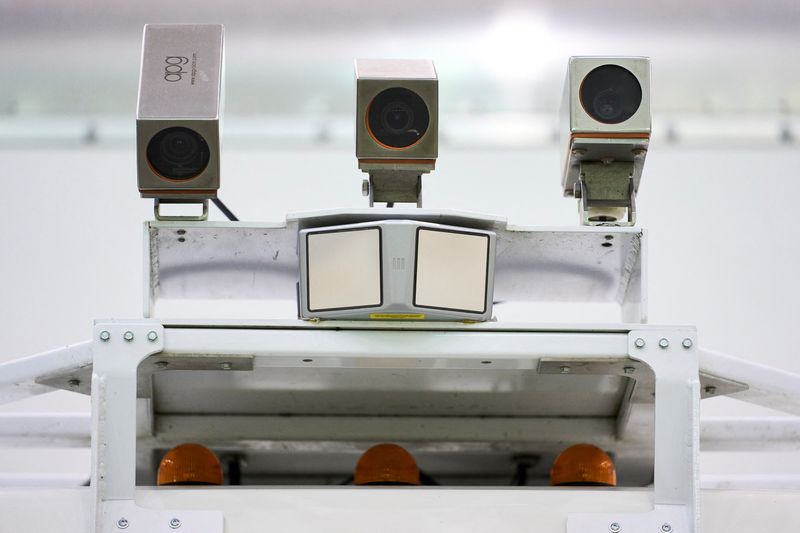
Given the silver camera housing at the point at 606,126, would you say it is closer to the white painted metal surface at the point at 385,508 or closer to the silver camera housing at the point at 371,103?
the silver camera housing at the point at 371,103

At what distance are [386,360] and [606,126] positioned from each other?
468 mm

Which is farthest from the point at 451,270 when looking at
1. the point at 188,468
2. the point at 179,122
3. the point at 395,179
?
the point at 188,468

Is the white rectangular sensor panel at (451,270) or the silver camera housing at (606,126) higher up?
the silver camera housing at (606,126)

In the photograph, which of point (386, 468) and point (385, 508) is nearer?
point (385, 508)

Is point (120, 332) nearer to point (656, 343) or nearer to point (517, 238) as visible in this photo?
point (517, 238)

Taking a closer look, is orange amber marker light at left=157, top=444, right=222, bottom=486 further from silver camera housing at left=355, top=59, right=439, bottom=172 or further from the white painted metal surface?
silver camera housing at left=355, top=59, right=439, bottom=172

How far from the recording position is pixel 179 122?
162 cm

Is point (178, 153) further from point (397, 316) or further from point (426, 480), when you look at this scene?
point (426, 480)

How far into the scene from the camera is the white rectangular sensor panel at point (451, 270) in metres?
1.56

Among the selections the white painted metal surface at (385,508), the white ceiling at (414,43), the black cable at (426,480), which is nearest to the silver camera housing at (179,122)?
the white painted metal surface at (385,508)

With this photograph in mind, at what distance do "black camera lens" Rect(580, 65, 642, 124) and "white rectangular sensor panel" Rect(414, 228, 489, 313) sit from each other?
29cm

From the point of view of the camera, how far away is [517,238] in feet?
5.60

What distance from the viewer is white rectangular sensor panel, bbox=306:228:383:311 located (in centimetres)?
156

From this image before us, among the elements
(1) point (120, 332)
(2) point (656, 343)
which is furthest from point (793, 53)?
(1) point (120, 332)
